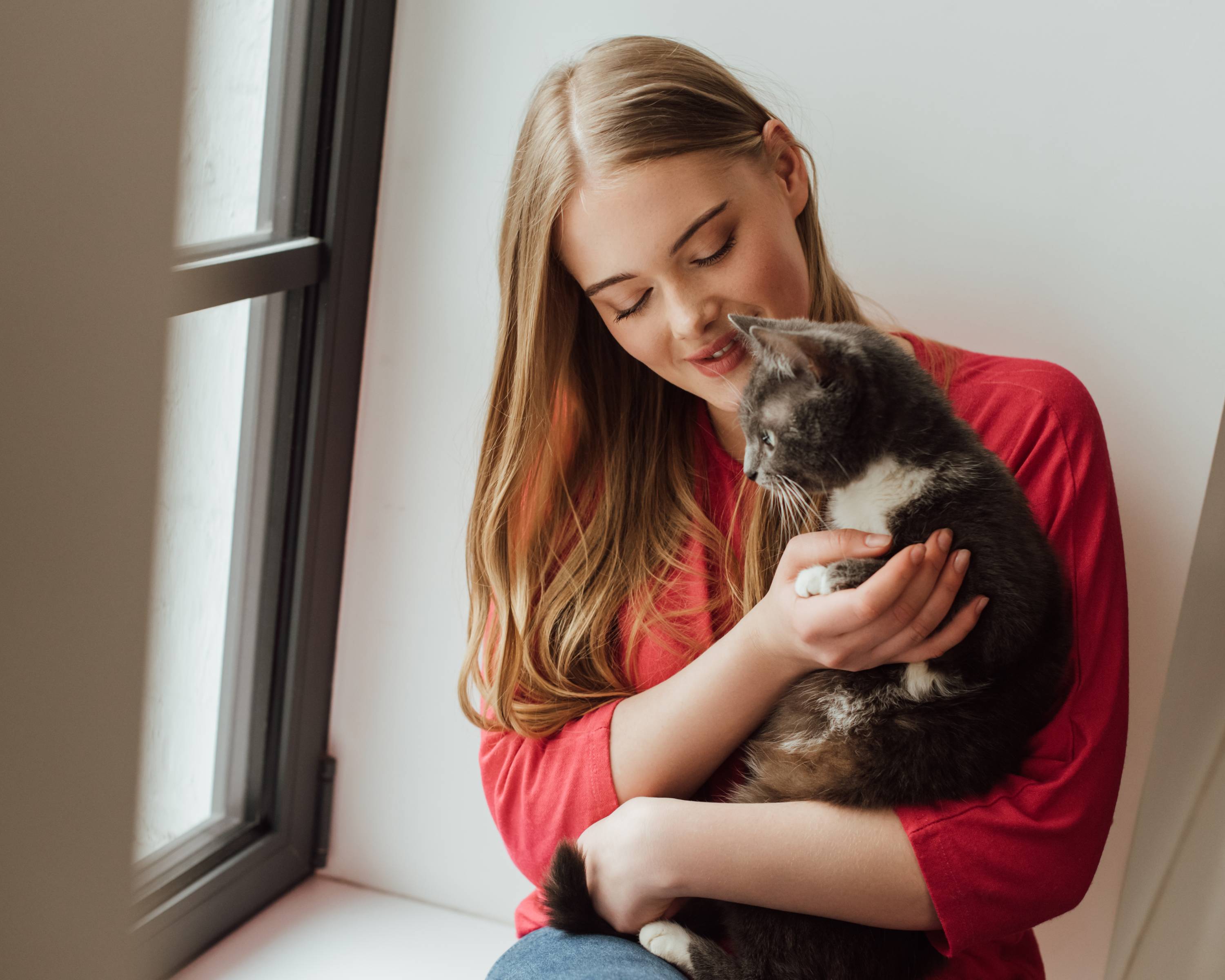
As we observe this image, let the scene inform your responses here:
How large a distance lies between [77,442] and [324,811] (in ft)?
6.21

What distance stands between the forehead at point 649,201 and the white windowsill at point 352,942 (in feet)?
4.14

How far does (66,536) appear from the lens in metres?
0.17

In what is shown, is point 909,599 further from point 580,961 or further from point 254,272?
point 254,272

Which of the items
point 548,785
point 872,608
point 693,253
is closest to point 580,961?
point 548,785

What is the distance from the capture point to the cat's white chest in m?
0.93

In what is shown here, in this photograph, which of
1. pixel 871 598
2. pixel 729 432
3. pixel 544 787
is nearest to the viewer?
pixel 871 598

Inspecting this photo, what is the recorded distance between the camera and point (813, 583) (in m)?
0.95

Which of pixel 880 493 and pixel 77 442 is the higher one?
pixel 77 442

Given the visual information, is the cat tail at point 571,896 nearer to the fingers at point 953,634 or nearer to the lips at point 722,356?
the fingers at point 953,634

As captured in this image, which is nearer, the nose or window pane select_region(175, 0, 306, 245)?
the nose

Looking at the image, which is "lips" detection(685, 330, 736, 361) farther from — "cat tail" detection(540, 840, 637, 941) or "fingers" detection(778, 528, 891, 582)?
"cat tail" detection(540, 840, 637, 941)

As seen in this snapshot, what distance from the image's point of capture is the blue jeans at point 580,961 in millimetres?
968

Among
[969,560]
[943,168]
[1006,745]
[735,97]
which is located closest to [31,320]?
[969,560]

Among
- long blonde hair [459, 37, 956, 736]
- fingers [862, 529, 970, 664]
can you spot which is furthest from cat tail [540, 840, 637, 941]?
fingers [862, 529, 970, 664]
